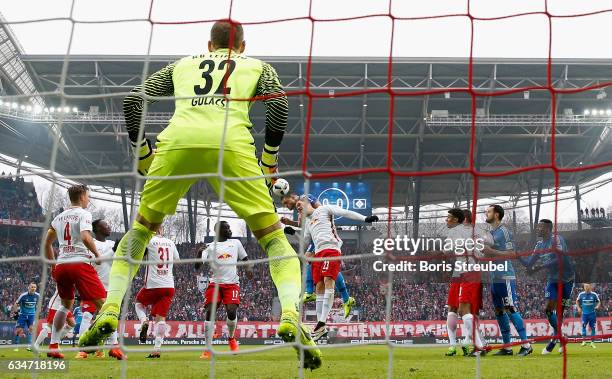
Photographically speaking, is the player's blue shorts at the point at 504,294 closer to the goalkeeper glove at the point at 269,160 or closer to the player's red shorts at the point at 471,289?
the player's red shorts at the point at 471,289

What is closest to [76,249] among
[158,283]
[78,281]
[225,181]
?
[78,281]

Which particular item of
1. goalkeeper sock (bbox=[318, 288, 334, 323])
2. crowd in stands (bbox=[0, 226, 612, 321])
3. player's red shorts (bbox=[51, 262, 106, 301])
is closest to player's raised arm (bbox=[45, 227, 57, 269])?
player's red shorts (bbox=[51, 262, 106, 301])

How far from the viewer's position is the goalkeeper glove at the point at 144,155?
3.96 metres

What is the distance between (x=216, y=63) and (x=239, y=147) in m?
0.57

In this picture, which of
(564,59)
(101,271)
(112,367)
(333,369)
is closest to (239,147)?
(333,369)

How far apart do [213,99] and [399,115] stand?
23162 mm

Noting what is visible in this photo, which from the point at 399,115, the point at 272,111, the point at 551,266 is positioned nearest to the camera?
the point at 272,111

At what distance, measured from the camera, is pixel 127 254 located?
375 cm

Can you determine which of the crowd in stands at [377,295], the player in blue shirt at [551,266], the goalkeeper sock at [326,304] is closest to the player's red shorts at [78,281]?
the goalkeeper sock at [326,304]

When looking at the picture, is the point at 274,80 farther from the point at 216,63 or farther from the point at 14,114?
the point at 14,114

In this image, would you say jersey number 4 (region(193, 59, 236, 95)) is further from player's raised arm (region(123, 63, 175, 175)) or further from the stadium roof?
the stadium roof

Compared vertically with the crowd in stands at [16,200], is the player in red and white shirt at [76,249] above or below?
below

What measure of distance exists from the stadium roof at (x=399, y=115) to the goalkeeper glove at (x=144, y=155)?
65.1ft

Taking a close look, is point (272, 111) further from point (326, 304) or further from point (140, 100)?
point (326, 304)
